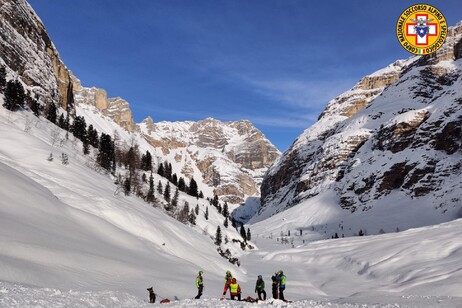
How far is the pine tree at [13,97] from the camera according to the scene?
82.5 meters

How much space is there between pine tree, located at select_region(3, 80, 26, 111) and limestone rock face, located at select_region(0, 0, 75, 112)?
18446mm

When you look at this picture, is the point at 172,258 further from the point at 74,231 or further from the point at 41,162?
the point at 41,162

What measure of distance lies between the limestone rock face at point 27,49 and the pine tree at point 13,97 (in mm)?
→ 18446

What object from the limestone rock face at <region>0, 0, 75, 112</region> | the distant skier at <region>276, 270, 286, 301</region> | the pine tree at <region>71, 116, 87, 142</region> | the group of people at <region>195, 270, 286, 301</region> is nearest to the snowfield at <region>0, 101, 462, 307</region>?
the group of people at <region>195, 270, 286, 301</region>

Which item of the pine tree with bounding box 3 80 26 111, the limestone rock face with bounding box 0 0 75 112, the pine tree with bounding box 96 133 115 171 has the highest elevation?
the limestone rock face with bounding box 0 0 75 112

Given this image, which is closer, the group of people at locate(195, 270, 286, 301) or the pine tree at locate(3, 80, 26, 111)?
the group of people at locate(195, 270, 286, 301)

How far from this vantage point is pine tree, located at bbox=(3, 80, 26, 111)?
82456 millimetres

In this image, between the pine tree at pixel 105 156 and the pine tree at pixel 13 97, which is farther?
the pine tree at pixel 105 156

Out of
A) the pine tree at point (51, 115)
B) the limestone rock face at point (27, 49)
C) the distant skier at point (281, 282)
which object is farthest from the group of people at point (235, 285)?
the limestone rock face at point (27, 49)

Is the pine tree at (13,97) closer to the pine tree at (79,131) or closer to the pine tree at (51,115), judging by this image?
the pine tree at (51,115)

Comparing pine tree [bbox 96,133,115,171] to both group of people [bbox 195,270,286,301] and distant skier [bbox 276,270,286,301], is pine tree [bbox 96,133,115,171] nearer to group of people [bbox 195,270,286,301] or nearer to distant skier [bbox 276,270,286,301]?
group of people [bbox 195,270,286,301]

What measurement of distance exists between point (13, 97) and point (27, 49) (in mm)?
44509

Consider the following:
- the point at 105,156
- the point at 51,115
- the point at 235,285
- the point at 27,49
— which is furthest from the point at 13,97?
the point at 235,285

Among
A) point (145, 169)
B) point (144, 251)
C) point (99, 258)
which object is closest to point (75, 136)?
point (145, 169)
